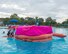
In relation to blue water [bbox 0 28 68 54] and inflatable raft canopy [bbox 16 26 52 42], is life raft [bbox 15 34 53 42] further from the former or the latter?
blue water [bbox 0 28 68 54]

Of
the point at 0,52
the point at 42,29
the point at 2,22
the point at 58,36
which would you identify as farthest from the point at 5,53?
the point at 2,22

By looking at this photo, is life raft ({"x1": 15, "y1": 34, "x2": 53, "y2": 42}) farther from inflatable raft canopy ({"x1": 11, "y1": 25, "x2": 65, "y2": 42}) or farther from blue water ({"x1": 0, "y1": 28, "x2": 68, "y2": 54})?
blue water ({"x1": 0, "y1": 28, "x2": 68, "y2": 54})

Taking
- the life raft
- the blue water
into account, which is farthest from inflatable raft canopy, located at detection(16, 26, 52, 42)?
the blue water

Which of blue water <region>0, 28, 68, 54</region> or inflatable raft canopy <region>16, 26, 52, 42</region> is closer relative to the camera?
blue water <region>0, 28, 68, 54</region>

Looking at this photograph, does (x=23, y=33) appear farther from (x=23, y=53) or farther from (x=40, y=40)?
(x=23, y=53)

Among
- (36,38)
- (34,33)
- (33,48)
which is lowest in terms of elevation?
(33,48)

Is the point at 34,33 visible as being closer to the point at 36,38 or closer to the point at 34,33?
the point at 34,33

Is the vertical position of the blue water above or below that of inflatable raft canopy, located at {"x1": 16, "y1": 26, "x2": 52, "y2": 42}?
below

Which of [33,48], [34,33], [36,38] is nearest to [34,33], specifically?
[34,33]

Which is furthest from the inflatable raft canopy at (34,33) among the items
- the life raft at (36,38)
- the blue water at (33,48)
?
the blue water at (33,48)

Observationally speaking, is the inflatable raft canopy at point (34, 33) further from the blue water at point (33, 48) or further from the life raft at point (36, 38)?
the blue water at point (33, 48)

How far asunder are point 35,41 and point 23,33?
53.2 inches

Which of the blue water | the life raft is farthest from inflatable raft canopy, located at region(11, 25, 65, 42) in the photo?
the blue water

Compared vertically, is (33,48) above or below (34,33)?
below
